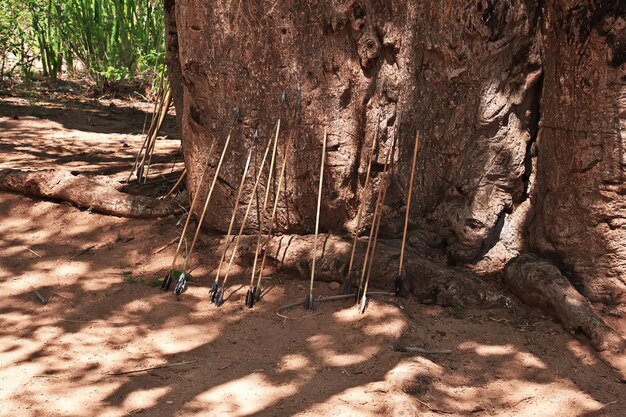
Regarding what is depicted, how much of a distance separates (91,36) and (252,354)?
242 inches

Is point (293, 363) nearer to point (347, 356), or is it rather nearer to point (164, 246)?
point (347, 356)

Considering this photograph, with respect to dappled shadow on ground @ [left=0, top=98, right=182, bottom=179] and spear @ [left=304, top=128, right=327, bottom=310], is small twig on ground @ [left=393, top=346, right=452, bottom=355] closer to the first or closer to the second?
spear @ [left=304, top=128, right=327, bottom=310]

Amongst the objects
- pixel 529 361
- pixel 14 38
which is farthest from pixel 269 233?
pixel 14 38

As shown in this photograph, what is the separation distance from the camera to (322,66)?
4.17 metres

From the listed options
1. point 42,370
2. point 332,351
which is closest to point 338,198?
point 332,351

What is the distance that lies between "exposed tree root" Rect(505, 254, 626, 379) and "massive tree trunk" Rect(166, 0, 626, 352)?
0.07m

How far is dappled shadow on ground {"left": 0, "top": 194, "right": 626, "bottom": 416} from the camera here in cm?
327

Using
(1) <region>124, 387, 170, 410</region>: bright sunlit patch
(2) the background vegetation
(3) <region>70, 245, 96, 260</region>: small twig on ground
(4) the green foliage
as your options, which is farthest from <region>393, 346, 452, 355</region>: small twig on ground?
(4) the green foliage

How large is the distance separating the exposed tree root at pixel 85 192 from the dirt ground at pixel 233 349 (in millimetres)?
94

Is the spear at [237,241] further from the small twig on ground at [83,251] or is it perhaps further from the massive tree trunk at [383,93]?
the small twig on ground at [83,251]

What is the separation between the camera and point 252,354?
144 inches

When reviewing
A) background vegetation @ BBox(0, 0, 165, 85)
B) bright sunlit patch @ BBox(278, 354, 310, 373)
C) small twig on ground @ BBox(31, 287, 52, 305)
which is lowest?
bright sunlit patch @ BBox(278, 354, 310, 373)

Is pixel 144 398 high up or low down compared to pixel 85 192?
down

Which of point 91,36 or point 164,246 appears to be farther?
point 91,36
